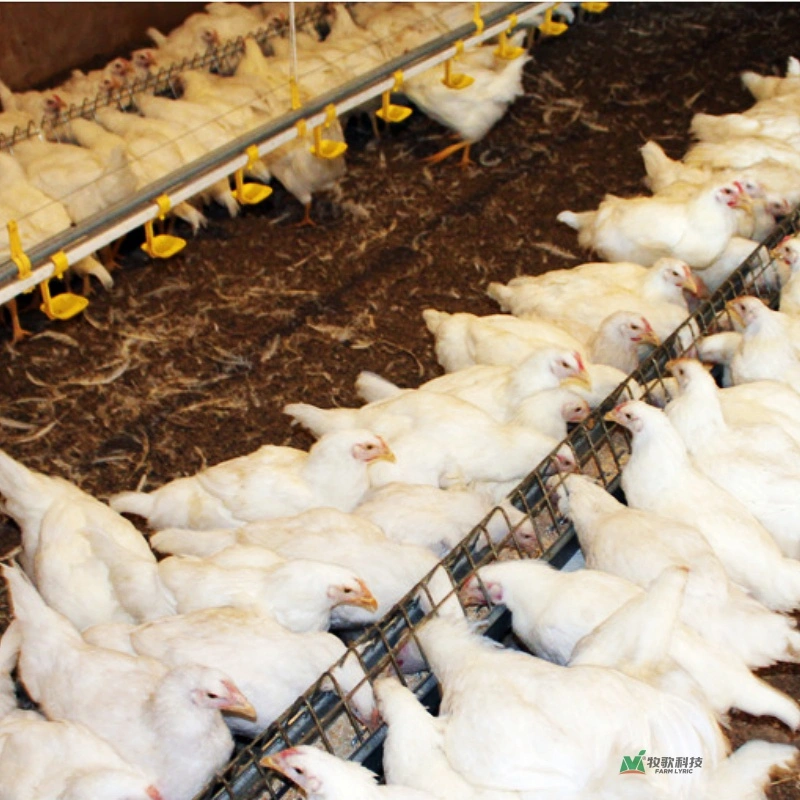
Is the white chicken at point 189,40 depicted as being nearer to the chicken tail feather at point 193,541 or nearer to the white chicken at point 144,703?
the chicken tail feather at point 193,541

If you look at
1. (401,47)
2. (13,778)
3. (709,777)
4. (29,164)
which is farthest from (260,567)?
(401,47)

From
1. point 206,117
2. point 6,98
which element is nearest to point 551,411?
point 206,117

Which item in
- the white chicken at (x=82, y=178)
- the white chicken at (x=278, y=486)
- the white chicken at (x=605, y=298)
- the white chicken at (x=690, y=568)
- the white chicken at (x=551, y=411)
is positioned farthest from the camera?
the white chicken at (x=82, y=178)

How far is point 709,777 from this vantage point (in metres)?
2.10

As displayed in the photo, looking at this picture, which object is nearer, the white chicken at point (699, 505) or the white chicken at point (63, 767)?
the white chicken at point (63, 767)

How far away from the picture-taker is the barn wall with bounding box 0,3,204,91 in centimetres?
503

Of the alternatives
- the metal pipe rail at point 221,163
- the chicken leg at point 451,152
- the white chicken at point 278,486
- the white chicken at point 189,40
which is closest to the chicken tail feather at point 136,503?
the white chicken at point 278,486

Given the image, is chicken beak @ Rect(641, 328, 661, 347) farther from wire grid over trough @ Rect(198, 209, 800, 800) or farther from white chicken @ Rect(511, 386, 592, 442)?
white chicken @ Rect(511, 386, 592, 442)

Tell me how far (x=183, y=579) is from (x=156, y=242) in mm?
1327

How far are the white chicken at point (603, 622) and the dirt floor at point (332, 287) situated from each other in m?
0.28

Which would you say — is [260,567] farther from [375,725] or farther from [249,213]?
[249,213]

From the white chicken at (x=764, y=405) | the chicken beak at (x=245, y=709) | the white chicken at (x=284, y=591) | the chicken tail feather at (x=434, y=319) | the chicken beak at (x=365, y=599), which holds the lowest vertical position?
the chicken beak at (x=245, y=709)

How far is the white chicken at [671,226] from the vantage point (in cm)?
394

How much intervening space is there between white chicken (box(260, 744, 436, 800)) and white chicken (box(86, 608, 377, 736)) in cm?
31
